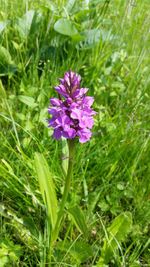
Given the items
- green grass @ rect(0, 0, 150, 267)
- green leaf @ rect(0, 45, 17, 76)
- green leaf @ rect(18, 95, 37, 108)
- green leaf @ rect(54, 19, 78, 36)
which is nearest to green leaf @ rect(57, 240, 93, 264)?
green grass @ rect(0, 0, 150, 267)

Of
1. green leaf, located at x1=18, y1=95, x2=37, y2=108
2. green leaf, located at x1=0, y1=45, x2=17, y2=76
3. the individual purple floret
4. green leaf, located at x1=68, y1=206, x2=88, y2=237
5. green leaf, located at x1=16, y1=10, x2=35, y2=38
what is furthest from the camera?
green leaf, located at x1=16, y1=10, x2=35, y2=38

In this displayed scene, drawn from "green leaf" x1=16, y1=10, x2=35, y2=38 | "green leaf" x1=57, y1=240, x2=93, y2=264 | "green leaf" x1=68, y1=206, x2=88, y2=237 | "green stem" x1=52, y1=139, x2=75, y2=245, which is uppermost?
"green leaf" x1=16, y1=10, x2=35, y2=38

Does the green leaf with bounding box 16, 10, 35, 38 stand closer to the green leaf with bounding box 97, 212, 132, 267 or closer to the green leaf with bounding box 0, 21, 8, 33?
the green leaf with bounding box 0, 21, 8, 33

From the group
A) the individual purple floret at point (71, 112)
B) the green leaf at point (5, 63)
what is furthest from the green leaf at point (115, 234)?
the green leaf at point (5, 63)

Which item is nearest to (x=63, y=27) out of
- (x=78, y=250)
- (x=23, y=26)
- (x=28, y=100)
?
(x=23, y=26)

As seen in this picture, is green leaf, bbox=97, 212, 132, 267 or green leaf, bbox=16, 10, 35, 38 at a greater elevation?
green leaf, bbox=16, 10, 35, 38

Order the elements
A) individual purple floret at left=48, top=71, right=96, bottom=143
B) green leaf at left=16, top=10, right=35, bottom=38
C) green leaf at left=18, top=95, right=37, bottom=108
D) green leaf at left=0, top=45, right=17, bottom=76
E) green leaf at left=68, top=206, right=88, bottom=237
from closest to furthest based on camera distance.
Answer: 1. individual purple floret at left=48, top=71, right=96, bottom=143
2. green leaf at left=68, top=206, right=88, bottom=237
3. green leaf at left=18, top=95, right=37, bottom=108
4. green leaf at left=0, top=45, right=17, bottom=76
5. green leaf at left=16, top=10, right=35, bottom=38

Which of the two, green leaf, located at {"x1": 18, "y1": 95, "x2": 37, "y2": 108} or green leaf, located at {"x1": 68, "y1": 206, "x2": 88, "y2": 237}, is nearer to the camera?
green leaf, located at {"x1": 68, "y1": 206, "x2": 88, "y2": 237}
